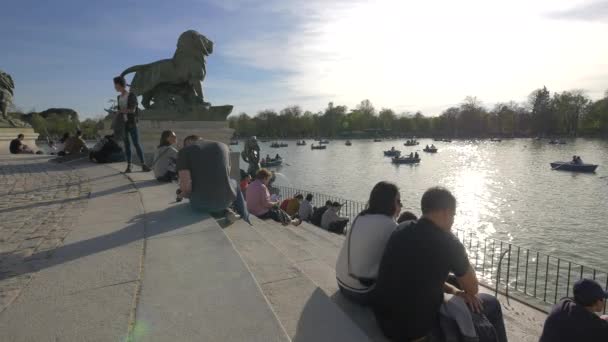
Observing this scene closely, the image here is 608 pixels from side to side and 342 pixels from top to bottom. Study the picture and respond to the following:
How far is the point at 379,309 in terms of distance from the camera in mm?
2414

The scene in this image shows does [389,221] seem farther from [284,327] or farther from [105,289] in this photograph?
[105,289]

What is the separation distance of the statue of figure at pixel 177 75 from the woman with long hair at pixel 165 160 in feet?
22.0

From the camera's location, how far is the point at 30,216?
484 centimetres

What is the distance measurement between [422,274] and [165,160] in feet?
20.1

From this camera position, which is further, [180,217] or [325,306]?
[180,217]

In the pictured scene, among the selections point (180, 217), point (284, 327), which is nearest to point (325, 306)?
point (284, 327)

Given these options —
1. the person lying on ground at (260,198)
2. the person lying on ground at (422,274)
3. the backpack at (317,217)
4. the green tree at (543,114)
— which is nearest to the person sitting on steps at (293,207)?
the backpack at (317,217)

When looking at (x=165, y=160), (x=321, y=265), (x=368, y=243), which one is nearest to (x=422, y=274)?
(x=368, y=243)

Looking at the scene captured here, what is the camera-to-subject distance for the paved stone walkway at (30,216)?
115 inches

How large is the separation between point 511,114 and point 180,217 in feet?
433

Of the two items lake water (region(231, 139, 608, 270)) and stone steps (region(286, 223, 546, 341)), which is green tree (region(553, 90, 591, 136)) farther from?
stone steps (region(286, 223, 546, 341))

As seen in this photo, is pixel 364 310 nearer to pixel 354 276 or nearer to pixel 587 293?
pixel 354 276

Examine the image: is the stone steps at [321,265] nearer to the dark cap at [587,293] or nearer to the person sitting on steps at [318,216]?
the dark cap at [587,293]

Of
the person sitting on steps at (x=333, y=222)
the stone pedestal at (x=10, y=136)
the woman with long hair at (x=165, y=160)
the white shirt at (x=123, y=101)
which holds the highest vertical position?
the white shirt at (x=123, y=101)
